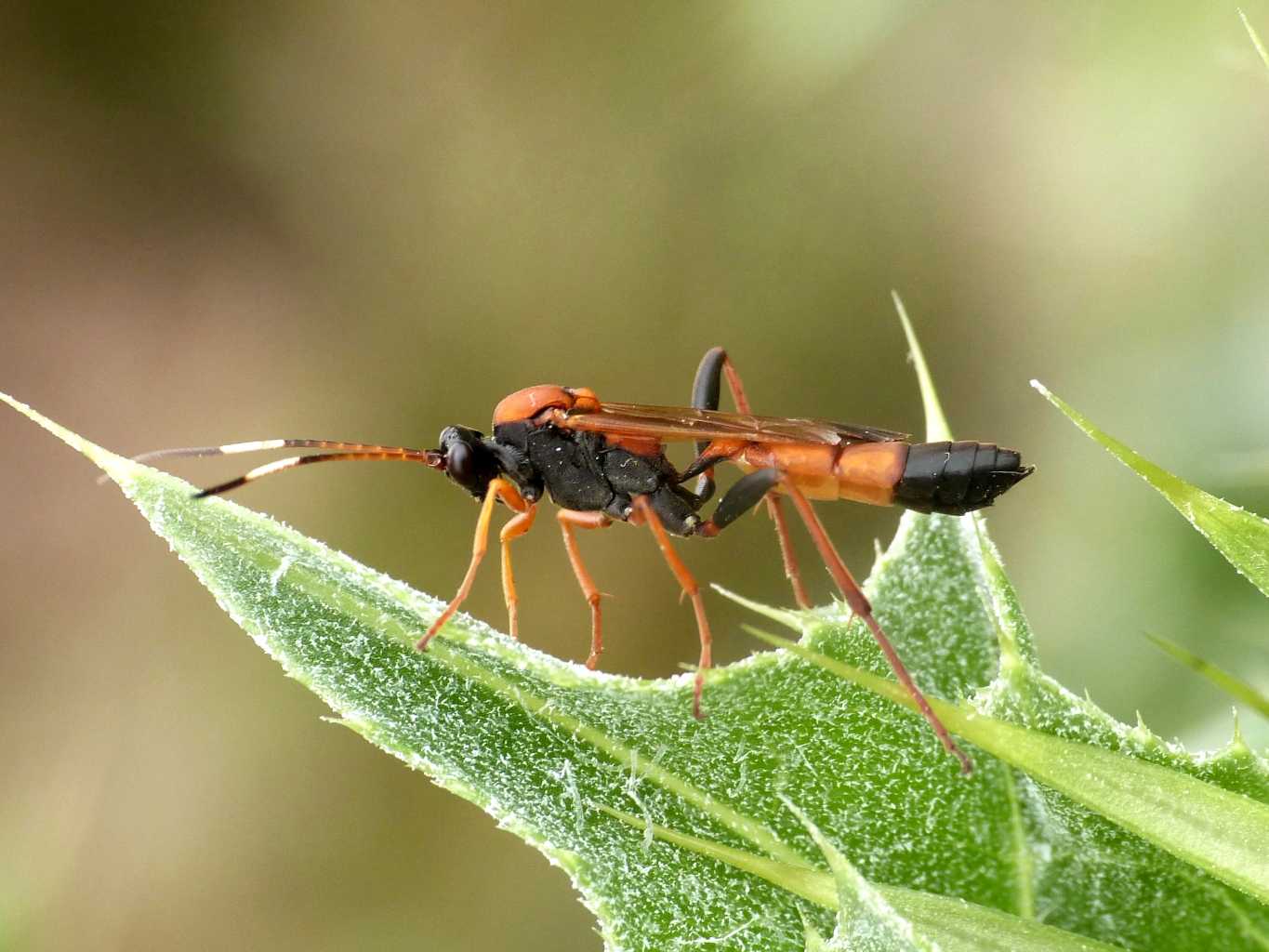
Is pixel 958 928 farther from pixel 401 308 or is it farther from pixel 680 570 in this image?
pixel 401 308

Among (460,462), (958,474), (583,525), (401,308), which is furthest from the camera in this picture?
(401,308)

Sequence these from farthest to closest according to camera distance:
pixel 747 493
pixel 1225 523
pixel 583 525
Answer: pixel 583 525 < pixel 747 493 < pixel 1225 523

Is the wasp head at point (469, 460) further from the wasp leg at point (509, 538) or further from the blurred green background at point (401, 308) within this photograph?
the blurred green background at point (401, 308)

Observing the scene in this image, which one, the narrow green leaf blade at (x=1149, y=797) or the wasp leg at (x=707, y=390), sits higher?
the wasp leg at (x=707, y=390)

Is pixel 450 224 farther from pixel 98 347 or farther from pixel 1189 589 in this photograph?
pixel 1189 589

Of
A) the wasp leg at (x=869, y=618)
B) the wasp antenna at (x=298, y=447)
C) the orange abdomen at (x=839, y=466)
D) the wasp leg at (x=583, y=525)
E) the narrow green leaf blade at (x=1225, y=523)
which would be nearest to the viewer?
the narrow green leaf blade at (x=1225, y=523)

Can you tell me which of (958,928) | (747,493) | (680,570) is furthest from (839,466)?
(958,928)

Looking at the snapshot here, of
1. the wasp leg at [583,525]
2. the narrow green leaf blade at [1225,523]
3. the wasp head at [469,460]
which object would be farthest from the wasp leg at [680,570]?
the narrow green leaf blade at [1225,523]

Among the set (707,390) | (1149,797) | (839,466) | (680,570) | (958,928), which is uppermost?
(707,390)
